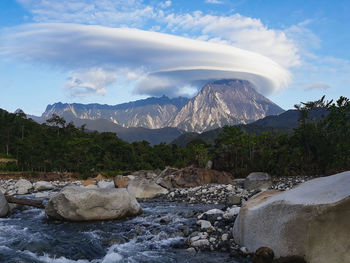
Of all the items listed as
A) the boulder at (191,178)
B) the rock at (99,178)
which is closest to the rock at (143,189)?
the boulder at (191,178)

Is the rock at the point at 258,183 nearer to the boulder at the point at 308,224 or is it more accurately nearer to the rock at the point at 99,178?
the boulder at the point at 308,224

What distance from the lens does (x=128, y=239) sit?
35.2ft

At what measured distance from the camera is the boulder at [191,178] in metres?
32.7

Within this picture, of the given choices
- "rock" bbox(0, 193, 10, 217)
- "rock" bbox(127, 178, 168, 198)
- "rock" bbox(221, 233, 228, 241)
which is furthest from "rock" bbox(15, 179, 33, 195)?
"rock" bbox(221, 233, 228, 241)

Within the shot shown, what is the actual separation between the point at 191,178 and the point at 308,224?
86.1 ft

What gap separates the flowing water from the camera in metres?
8.73

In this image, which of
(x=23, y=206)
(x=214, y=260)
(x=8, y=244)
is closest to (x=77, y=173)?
(x=23, y=206)

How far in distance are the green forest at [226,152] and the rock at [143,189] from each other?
1782 cm

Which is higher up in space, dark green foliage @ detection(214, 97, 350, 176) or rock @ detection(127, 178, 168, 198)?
dark green foliage @ detection(214, 97, 350, 176)

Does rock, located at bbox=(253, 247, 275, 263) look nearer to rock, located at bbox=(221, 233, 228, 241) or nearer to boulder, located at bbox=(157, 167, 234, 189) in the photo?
rock, located at bbox=(221, 233, 228, 241)

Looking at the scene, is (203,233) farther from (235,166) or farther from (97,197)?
(235,166)

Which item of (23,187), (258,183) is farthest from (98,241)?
(23,187)

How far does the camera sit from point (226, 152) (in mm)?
48219

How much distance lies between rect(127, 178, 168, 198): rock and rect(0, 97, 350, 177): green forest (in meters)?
17.8
